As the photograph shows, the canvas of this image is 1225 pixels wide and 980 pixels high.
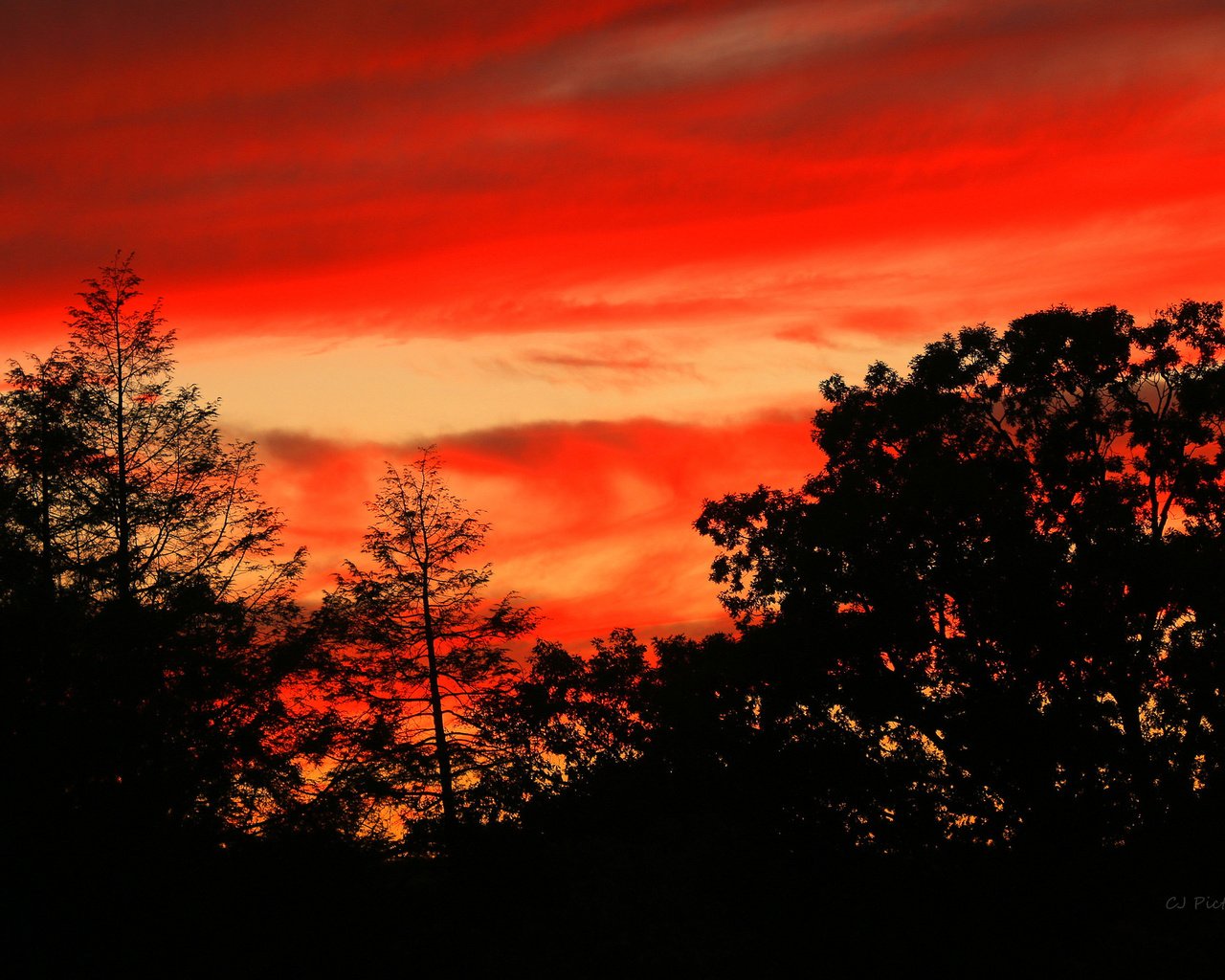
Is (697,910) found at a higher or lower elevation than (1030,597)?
lower

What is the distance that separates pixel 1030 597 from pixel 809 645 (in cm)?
602

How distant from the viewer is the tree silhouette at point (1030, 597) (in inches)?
1141

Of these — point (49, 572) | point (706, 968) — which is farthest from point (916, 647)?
point (49, 572)

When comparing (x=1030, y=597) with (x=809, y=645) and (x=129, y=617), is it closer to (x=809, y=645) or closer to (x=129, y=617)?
(x=809, y=645)

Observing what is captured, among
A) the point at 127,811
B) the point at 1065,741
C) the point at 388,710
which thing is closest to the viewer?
the point at 127,811

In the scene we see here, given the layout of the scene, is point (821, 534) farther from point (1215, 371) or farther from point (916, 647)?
point (1215, 371)

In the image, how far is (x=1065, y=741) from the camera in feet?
95.1

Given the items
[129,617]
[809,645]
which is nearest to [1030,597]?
[809,645]

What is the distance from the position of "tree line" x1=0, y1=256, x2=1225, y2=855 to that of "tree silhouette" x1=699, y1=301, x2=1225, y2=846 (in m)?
0.08

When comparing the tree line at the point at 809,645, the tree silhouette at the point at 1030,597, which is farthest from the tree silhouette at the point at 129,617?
Result: the tree silhouette at the point at 1030,597

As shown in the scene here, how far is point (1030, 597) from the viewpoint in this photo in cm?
2892

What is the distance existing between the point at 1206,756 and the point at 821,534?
1166 cm

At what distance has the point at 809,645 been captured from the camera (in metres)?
30.7

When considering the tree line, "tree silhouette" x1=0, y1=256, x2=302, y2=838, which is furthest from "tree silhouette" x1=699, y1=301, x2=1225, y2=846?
"tree silhouette" x1=0, y1=256, x2=302, y2=838
